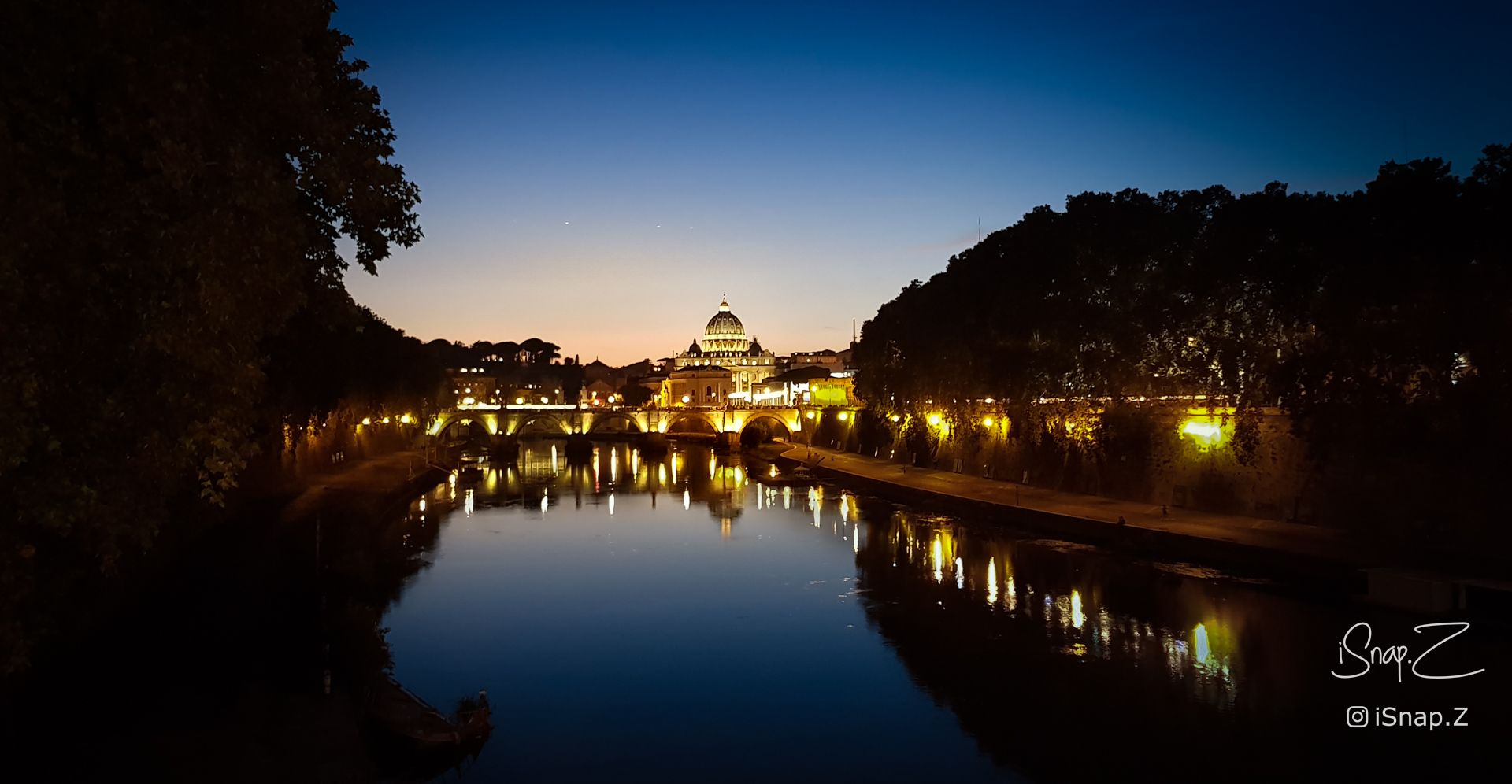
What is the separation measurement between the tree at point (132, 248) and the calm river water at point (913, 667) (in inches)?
253

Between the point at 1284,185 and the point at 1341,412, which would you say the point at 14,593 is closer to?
the point at 1341,412

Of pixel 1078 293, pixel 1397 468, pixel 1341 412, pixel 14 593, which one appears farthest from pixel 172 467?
pixel 1078 293

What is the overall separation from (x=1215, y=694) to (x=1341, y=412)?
33.3 feet

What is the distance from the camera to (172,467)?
9000 mm

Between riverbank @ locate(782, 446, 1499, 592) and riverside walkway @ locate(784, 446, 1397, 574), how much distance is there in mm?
20

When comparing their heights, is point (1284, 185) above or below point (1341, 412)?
above

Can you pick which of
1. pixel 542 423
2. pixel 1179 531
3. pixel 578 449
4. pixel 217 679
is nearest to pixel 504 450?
pixel 578 449

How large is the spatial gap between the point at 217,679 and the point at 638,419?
76119mm

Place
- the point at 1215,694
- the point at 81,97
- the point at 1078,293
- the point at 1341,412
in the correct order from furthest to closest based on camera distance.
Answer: the point at 1078,293, the point at 1341,412, the point at 1215,694, the point at 81,97

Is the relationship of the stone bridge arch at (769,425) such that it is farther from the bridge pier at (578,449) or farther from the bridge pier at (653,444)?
the bridge pier at (578,449)

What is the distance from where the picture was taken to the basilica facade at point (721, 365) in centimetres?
14250

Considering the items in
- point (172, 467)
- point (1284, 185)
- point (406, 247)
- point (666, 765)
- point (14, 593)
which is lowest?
point (666, 765)

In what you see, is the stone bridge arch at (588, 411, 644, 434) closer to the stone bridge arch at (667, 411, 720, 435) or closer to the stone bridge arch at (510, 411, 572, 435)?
the stone bridge arch at (510, 411, 572, 435)

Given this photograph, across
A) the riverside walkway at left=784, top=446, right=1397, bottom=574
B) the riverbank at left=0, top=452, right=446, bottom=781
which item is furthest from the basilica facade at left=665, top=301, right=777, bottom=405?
the riverbank at left=0, top=452, right=446, bottom=781
